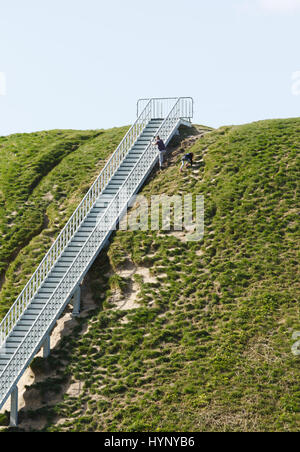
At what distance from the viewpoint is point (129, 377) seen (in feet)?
89.6

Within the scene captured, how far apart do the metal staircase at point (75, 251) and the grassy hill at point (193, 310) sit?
3.01 ft

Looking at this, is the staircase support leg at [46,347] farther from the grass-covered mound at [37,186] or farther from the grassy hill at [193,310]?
the grass-covered mound at [37,186]

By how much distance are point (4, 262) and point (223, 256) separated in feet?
35.8

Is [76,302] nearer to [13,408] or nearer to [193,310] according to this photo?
[193,310]

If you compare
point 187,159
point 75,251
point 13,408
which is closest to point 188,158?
point 187,159

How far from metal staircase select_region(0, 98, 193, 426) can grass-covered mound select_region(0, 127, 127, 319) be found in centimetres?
109

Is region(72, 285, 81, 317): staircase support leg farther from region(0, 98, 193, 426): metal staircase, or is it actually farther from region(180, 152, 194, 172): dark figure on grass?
region(180, 152, 194, 172): dark figure on grass

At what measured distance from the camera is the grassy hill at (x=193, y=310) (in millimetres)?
25609

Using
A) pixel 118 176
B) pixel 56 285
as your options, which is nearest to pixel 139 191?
pixel 118 176

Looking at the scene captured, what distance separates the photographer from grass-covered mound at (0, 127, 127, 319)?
35219 millimetres

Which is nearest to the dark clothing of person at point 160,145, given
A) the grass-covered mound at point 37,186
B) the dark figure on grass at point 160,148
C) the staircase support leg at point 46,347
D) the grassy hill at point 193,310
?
the dark figure on grass at point 160,148
